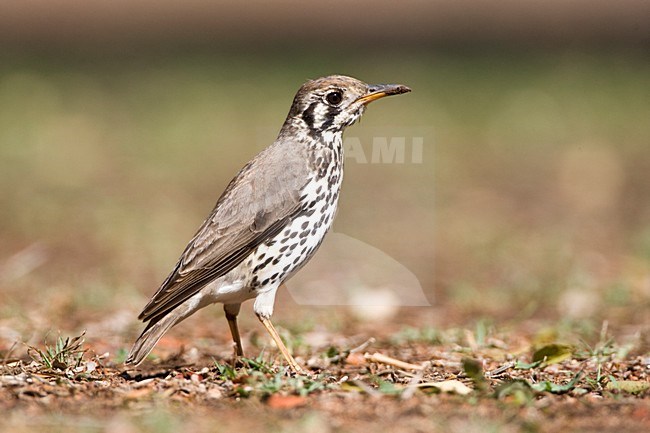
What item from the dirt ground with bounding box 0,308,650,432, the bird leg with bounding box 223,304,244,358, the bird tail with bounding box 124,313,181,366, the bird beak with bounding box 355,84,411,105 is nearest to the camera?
the dirt ground with bounding box 0,308,650,432

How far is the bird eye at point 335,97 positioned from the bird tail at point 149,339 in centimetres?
169

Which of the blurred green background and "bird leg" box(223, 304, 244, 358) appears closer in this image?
"bird leg" box(223, 304, 244, 358)

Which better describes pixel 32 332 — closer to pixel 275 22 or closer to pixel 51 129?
pixel 51 129

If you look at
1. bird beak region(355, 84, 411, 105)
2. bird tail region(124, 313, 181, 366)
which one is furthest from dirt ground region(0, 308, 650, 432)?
bird beak region(355, 84, 411, 105)

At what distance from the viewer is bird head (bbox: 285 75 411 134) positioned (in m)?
6.72

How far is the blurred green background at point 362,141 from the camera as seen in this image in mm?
9102

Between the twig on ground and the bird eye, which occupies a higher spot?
the bird eye

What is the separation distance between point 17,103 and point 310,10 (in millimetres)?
9116

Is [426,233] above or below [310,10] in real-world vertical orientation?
below

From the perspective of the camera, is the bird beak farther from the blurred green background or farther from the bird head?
the blurred green background

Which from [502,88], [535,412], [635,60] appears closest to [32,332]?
[535,412]

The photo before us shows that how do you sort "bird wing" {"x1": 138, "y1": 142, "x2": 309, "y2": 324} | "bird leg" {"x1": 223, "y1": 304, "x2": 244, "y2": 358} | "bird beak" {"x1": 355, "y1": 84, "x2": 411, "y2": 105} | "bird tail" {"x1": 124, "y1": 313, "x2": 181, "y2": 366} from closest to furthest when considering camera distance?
"bird tail" {"x1": 124, "y1": 313, "x2": 181, "y2": 366} → "bird wing" {"x1": 138, "y1": 142, "x2": 309, "y2": 324} → "bird leg" {"x1": 223, "y1": 304, "x2": 244, "y2": 358} → "bird beak" {"x1": 355, "y1": 84, "x2": 411, "y2": 105}

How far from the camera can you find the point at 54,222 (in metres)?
11.2

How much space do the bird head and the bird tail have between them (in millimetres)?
1524
